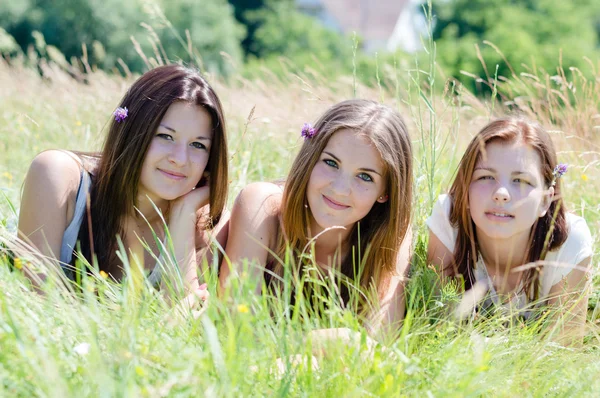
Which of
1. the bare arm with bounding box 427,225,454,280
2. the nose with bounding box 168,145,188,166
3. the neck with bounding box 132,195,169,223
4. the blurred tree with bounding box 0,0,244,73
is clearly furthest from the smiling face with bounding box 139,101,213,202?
the blurred tree with bounding box 0,0,244,73

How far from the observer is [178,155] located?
7.97 feet

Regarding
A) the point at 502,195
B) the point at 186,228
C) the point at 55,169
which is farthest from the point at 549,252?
the point at 55,169

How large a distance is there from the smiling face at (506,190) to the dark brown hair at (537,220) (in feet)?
0.10

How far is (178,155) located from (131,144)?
19 centimetres

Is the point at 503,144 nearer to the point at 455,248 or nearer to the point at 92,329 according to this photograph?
the point at 455,248

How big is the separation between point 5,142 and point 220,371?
12.5 ft

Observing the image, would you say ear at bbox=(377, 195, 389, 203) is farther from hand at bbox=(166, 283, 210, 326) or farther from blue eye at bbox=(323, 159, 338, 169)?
hand at bbox=(166, 283, 210, 326)

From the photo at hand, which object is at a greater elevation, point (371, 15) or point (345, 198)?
point (371, 15)

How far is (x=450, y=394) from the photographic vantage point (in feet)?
4.61

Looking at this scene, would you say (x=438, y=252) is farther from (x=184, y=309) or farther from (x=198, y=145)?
(x=184, y=309)

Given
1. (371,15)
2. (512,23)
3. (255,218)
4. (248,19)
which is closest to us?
(255,218)

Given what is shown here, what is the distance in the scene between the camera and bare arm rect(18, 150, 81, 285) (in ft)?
7.59

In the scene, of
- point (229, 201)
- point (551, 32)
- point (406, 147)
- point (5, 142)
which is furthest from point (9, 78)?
point (551, 32)

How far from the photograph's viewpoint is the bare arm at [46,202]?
231 centimetres
